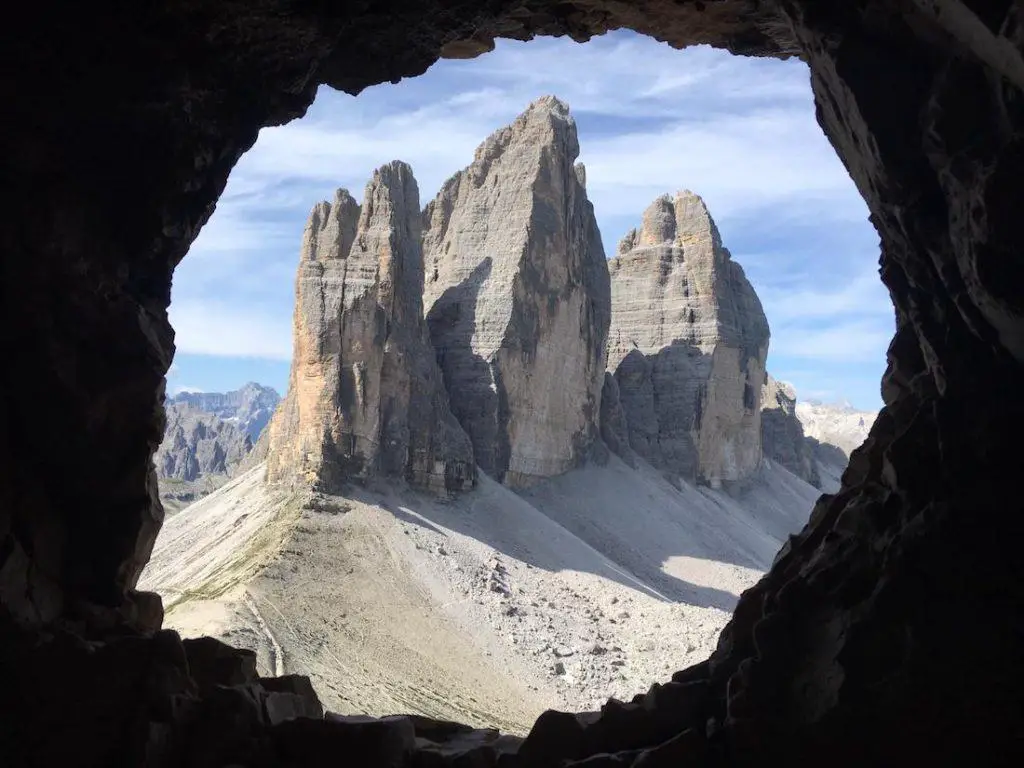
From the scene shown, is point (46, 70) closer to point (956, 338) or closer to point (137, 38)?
point (137, 38)

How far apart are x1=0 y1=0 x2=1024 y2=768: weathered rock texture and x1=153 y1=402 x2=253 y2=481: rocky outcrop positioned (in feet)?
421

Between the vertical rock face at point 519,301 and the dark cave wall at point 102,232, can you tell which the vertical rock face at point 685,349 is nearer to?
the vertical rock face at point 519,301

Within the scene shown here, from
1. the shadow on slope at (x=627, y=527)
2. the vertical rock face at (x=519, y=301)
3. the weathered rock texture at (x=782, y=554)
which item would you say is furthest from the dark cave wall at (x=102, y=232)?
the vertical rock face at (x=519, y=301)

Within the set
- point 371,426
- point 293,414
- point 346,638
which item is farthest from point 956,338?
point 293,414

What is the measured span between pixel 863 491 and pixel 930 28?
172 inches

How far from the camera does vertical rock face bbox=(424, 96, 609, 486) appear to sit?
58406 mm

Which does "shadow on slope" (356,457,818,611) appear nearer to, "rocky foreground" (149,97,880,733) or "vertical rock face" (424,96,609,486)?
"rocky foreground" (149,97,880,733)

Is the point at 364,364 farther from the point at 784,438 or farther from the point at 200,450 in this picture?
the point at 200,450

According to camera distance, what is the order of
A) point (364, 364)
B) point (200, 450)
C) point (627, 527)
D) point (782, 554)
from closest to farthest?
1. point (782, 554)
2. point (364, 364)
3. point (627, 527)
4. point (200, 450)

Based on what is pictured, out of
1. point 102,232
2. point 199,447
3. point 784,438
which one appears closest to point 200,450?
point 199,447

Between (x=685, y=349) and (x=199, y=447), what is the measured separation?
108303mm

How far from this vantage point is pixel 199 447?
158 metres

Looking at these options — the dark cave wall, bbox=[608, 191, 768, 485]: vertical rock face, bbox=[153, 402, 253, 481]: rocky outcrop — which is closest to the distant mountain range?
bbox=[153, 402, 253, 481]: rocky outcrop

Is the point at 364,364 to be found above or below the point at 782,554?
above
